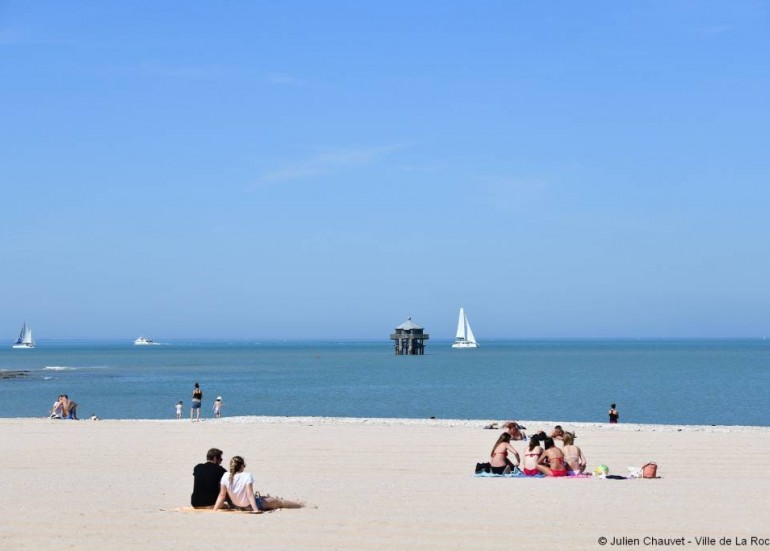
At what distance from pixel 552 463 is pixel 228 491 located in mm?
6109

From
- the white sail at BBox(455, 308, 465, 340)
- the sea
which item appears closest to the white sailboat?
the white sail at BBox(455, 308, 465, 340)

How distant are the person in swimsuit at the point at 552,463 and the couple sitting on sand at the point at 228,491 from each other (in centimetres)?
499

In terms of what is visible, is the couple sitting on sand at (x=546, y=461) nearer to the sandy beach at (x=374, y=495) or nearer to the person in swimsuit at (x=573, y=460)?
the person in swimsuit at (x=573, y=460)

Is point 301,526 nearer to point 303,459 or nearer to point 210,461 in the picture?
point 210,461

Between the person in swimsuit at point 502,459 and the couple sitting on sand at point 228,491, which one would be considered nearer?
the couple sitting on sand at point 228,491

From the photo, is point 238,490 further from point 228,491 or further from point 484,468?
point 484,468

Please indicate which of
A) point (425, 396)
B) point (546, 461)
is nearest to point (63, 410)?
point (546, 461)

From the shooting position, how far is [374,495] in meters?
13.5

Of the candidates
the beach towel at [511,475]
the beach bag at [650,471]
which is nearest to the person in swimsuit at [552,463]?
the beach towel at [511,475]

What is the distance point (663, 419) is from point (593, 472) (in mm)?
25813

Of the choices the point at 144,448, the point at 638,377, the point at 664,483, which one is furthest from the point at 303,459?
the point at 638,377

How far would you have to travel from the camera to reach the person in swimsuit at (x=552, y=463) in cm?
1586

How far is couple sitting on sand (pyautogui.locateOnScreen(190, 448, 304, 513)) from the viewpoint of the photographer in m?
12.0

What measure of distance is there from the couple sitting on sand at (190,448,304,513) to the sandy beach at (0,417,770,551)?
293 mm
